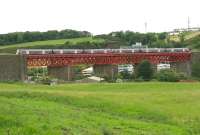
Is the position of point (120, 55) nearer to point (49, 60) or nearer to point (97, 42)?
point (49, 60)

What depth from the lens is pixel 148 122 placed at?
23016 millimetres

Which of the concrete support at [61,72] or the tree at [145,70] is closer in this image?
the tree at [145,70]

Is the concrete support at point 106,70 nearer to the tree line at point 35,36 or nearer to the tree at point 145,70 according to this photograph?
the tree at point 145,70

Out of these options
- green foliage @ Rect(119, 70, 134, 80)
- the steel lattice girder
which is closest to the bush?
green foliage @ Rect(119, 70, 134, 80)

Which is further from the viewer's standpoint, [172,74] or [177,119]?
[172,74]

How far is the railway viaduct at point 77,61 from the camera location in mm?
75000

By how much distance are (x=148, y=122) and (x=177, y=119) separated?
7.03 feet

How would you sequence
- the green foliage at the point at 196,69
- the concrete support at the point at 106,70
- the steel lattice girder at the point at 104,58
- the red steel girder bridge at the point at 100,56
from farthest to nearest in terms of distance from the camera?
1. the green foliage at the point at 196,69
2. the concrete support at the point at 106,70
3. the steel lattice girder at the point at 104,58
4. the red steel girder bridge at the point at 100,56

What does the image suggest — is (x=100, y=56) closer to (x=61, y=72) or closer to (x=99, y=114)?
(x=61, y=72)

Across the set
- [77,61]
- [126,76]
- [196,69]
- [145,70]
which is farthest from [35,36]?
[145,70]

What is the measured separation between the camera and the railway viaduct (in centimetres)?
7500

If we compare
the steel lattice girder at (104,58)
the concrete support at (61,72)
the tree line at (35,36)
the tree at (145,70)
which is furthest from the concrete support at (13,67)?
the tree line at (35,36)

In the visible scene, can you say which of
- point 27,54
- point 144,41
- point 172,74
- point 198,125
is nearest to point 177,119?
point 198,125

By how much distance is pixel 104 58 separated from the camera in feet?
288
